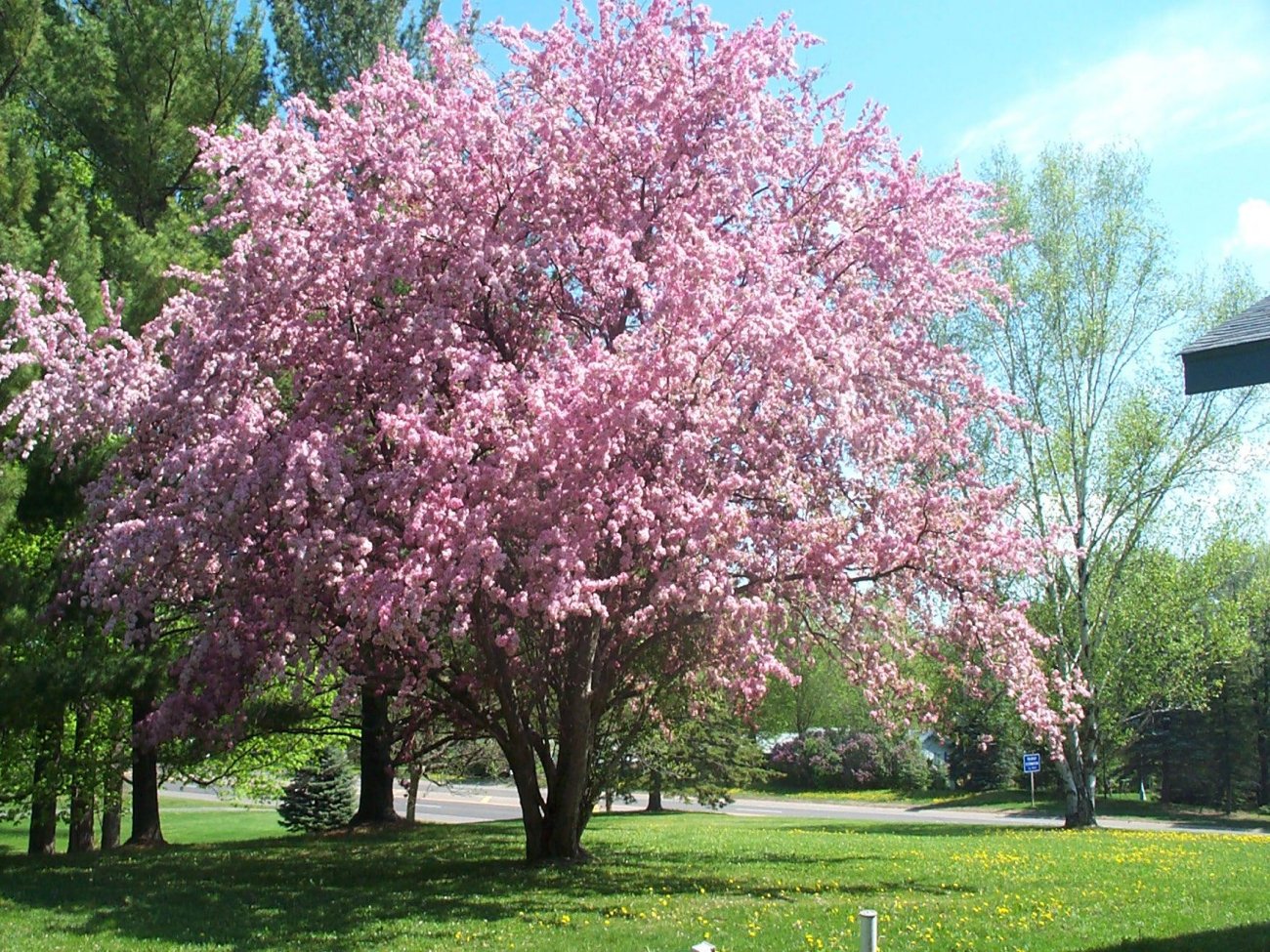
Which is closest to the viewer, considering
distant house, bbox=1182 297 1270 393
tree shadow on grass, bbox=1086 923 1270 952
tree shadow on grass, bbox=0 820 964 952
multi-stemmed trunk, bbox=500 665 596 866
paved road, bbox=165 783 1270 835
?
distant house, bbox=1182 297 1270 393

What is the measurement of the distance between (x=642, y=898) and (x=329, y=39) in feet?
62.1

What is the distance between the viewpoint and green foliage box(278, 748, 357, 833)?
24745 millimetres

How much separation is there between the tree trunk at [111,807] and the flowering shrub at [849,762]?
30293 millimetres

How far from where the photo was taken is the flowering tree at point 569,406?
9562 mm

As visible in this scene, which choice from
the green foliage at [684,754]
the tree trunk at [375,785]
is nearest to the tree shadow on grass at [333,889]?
the green foliage at [684,754]

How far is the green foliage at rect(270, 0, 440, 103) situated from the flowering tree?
11054 mm

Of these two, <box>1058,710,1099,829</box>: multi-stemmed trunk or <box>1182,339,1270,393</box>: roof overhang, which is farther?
<box>1058,710,1099,829</box>: multi-stemmed trunk

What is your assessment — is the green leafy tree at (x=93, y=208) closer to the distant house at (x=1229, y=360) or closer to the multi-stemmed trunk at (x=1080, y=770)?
the distant house at (x=1229, y=360)

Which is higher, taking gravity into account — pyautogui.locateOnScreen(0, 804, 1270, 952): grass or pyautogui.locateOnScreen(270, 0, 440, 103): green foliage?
pyautogui.locateOnScreen(270, 0, 440, 103): green foliage

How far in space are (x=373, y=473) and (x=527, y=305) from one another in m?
2.91

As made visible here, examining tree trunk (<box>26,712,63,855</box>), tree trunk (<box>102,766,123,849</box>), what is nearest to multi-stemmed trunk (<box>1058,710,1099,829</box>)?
tree trunk (<box>102,766,123,849</box>)

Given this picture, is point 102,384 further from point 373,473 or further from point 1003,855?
point 1003,855

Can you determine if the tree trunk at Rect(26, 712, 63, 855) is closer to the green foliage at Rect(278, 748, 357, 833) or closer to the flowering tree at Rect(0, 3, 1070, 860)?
the flowering tree at Rect(0, 3, 1070, 860)

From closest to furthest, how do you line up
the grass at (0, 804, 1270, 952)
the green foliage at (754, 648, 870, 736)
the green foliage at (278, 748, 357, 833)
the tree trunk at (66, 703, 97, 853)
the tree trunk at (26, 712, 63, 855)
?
the grass at (0, 804, 1270, 952) → the tree trunk at (26, 712, 63, 855) → the tree trunk at (66, 703, 97, 853) → the green foliage at (278, 748, 357, 833) → the green foliage at (754, 648, 870, 736)
